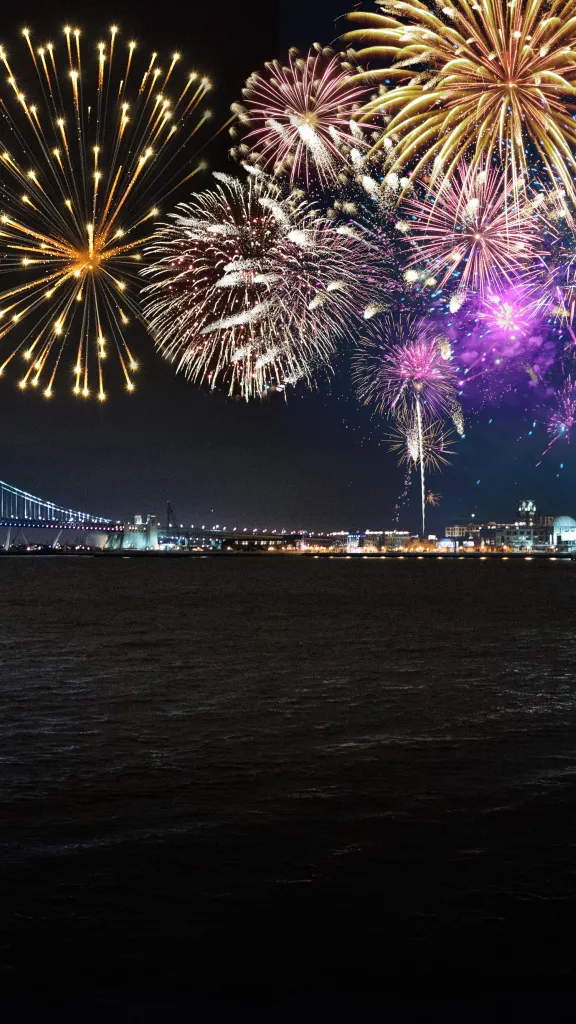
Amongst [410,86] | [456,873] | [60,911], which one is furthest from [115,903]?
[410,86]

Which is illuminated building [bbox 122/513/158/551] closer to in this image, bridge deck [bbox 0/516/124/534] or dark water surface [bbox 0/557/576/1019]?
bridge deck [bbox 0/516/124/534]

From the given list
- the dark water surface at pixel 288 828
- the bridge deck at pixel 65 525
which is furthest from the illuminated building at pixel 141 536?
the dark water surface at pixel 288 828

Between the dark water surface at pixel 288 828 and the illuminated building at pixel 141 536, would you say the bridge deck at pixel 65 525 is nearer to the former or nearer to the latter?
the illuminated building at pixel 141 536

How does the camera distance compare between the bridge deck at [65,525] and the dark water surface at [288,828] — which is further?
the bridge deck at [65,525]

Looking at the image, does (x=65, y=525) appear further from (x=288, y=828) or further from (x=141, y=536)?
(x=288, y=828)

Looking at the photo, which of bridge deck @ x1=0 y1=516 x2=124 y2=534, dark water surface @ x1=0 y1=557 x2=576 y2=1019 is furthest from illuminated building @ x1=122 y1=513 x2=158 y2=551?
dark water surface @ x1=0 y1=557 x2=576 y2=1019

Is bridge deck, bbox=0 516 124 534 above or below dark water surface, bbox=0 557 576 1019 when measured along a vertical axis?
above

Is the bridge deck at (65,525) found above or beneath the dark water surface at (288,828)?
above

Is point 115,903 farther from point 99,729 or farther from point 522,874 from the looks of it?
point 99,729

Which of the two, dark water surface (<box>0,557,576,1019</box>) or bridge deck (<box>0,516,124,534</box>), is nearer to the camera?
dark water surface (<box>0,557,576,1019</box>)
